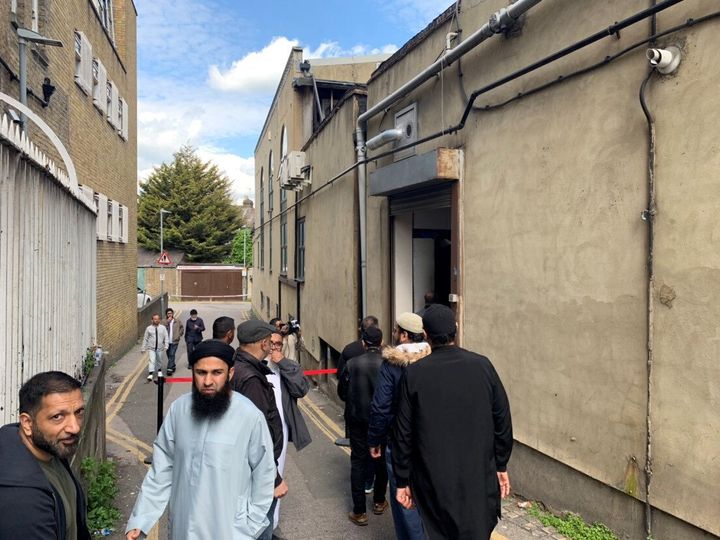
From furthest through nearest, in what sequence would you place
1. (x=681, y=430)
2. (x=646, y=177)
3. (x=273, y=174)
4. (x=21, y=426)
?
(x=273, y=174), (x=646, y=177), (x=681, y=430), (x=21, y=426)

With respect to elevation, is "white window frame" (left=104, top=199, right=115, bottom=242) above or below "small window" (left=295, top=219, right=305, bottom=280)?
above

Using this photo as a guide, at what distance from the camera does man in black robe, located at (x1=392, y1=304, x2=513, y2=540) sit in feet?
10.5

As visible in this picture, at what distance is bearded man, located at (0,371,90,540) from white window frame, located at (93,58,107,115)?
13322mm

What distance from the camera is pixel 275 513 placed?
13.1 ft

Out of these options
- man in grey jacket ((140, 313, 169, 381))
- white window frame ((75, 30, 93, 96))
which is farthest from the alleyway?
white window frame ((75, 30, 93, 96))

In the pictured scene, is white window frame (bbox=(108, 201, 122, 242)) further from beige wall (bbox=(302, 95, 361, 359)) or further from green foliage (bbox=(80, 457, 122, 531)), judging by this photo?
green foliage (bbox=(80, 457, 122, 531))

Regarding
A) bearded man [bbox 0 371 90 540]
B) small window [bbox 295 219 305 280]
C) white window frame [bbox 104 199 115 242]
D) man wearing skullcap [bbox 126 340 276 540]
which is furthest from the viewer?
white window frame [bbox 104 199 115 242]

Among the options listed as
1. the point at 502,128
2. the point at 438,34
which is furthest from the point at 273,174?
the point at 502,128

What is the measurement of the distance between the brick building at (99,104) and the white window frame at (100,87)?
25mm

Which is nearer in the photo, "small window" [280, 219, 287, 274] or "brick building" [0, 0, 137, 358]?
"brick building" [0, 0, 137, 358]

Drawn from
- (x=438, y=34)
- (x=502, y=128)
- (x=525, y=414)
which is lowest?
(x=525, y=414)

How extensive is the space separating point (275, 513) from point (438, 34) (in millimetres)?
5584

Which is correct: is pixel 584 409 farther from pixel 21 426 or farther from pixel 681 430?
pixel 21 426

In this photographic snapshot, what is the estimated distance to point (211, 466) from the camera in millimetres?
2846
